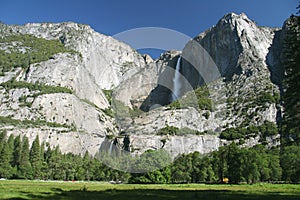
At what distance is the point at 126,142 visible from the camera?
473 feet

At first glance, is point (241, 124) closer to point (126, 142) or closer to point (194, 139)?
point (194, 139)

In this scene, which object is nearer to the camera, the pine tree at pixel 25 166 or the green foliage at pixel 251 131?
the pine tree at pixel 25 166

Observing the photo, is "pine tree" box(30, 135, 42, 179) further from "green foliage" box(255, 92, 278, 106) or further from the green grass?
"green foliage" box(255, 92, 278, 106)

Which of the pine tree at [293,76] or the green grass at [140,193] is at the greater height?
the pine tree at [293,76]

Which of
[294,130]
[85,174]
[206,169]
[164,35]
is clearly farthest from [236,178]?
[85,174]

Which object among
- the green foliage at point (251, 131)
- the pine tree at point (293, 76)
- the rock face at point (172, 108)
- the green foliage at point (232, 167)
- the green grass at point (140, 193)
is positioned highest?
the rock face at point (172, 108)

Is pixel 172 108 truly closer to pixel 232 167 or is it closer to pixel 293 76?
pixel 232 167

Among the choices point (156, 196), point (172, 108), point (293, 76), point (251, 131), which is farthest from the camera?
point (172, 108)

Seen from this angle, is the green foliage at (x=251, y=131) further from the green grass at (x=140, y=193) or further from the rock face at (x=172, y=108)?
the green grass at (x=140, y=193)

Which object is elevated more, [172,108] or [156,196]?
[172,108]

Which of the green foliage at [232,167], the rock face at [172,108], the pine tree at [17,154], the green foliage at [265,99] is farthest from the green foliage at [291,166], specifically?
the pine tree at [17,154]

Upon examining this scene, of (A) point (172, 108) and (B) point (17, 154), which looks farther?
(A) point (172, 108)

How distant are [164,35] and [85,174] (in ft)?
242

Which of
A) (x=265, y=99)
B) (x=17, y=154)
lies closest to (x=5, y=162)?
(x=17, y=154)
